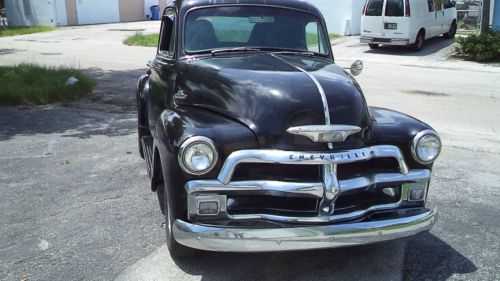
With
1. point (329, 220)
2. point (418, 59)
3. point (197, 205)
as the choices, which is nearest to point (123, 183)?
point (197, 205)

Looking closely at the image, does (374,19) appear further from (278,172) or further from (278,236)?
(278,236)

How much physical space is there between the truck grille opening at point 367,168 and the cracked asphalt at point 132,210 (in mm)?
765

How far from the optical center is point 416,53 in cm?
1806

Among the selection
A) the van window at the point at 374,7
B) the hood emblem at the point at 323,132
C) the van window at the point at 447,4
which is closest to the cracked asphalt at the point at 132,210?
the hood emblem at the point at 323,132

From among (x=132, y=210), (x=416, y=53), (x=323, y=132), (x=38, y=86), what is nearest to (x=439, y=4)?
(x=416, y=53)

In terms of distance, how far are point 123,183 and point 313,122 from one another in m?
2.79

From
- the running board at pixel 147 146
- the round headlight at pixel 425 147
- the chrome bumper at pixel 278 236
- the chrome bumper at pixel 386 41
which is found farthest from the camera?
the chrome bumper at pixel 386 41

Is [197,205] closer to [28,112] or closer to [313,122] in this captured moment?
[313,122]

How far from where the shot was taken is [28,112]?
9078 millimetres

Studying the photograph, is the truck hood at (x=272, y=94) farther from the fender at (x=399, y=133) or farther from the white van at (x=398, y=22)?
the white van at (x=398, y=22)

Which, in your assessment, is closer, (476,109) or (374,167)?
(374,167)

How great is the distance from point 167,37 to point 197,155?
233cm

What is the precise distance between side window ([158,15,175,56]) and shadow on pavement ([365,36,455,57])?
45.5 ft

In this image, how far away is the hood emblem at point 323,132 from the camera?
341 centimetres
